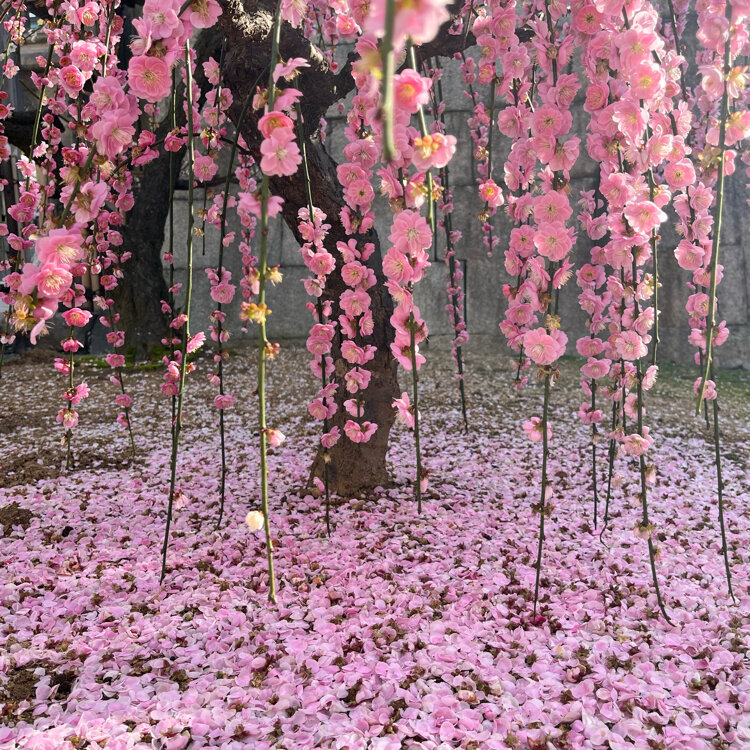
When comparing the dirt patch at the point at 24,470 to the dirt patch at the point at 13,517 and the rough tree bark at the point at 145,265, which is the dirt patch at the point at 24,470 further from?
the rough tree bark at the point at 145,265

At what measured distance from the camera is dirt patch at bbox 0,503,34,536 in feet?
5.67

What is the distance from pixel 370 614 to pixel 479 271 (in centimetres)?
332

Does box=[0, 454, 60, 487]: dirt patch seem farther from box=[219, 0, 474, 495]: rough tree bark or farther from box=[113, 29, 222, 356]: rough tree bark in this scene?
box=[113, 29, 222, 356]: rough tree bark

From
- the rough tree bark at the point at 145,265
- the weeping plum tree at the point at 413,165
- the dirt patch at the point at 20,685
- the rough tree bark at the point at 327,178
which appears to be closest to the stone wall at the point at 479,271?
the rough tree bark at the point at 145,265

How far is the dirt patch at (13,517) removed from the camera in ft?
5.67

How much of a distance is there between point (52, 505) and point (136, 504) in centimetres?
24

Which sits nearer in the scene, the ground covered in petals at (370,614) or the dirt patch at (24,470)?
the ground covered in petals at (370,614)

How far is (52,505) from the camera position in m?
1.88

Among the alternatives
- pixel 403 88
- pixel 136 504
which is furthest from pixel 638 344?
pixel 136 504

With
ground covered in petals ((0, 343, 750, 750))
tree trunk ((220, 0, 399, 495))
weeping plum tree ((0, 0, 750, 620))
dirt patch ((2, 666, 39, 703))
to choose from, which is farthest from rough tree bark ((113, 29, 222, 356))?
dirt patch ((2, 666, 39, 703))

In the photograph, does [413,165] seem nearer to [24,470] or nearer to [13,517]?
[13,517]

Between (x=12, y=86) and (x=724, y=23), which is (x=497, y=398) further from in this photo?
(x=12, y=86)

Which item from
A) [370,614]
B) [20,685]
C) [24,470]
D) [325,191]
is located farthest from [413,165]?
[24,470]

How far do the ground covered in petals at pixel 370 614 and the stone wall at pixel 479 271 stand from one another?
203 centimetres
